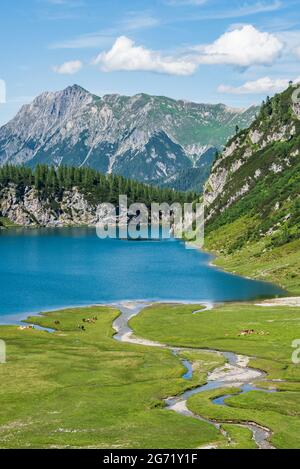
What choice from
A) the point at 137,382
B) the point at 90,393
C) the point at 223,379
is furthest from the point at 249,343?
the point at 90,393

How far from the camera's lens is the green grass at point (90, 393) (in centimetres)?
7350

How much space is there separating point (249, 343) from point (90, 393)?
47.1 metres

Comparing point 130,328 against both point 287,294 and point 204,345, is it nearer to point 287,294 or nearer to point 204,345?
point 204,345

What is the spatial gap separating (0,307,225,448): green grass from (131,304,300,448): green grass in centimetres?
705

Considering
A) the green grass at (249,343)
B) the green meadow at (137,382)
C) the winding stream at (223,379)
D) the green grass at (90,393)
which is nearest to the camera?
the green grass at (90,393)

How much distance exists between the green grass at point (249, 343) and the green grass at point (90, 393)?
23.1 ft

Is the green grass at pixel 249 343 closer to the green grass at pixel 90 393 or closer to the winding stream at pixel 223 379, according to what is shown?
the winding stream at pixel 223 379

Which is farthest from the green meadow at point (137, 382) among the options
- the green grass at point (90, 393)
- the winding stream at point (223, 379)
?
the winding stream at point (223, 379)

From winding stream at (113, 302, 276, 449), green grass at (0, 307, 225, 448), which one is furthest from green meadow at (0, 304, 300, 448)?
winding stream at (113, 302, 276, 449)

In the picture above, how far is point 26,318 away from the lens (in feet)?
518

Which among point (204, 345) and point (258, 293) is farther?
point (258, 293)

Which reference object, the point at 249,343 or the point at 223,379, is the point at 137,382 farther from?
the point at 249,343
